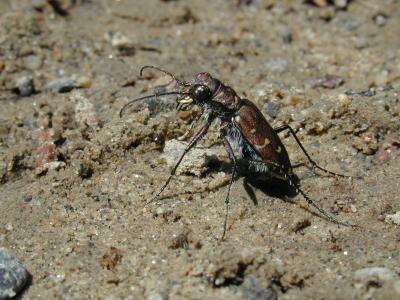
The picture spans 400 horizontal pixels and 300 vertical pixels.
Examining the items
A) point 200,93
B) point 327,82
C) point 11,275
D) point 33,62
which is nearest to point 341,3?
point 327,82

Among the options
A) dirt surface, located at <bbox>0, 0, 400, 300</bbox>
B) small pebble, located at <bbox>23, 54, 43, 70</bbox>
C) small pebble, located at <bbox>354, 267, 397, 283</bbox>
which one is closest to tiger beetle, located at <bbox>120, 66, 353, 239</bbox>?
dirt surface, located at <bbox>0, 0, 400, 300</bbox>

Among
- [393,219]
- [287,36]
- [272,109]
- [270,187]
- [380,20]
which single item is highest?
[380,20]

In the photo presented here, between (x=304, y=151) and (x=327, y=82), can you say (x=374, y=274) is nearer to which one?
(x=304, y=151)

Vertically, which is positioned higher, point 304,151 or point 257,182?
point 304,151

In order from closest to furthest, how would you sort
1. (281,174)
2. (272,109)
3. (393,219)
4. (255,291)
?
1. (255,291)
2. (393,219)
3. (281,174)
4. (272,109)

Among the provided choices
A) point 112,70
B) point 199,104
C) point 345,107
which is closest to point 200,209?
point 199,104

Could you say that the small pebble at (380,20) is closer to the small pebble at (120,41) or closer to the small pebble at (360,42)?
the small pebble at (360,42)

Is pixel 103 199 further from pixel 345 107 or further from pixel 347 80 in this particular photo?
pixel 347 80
